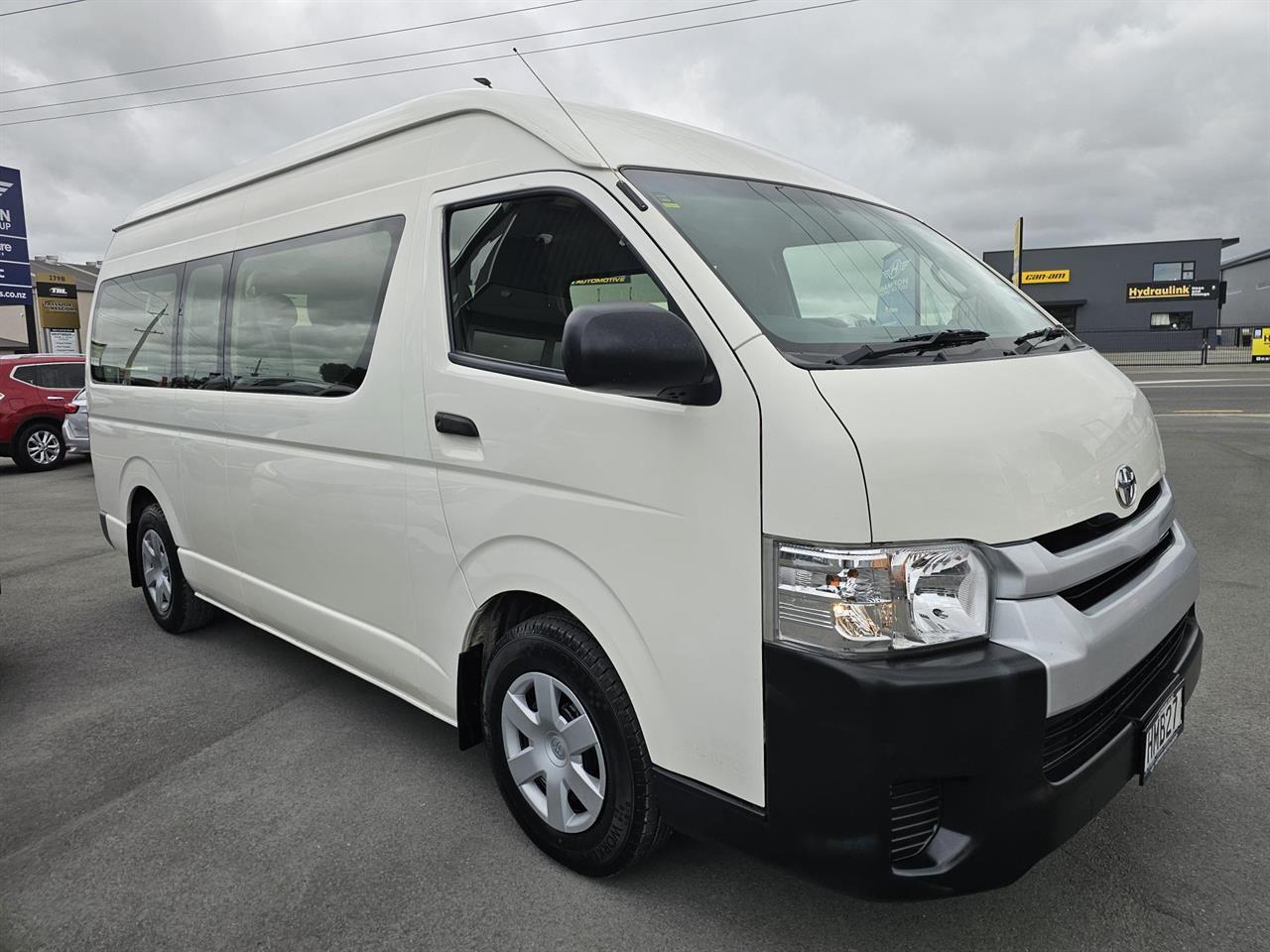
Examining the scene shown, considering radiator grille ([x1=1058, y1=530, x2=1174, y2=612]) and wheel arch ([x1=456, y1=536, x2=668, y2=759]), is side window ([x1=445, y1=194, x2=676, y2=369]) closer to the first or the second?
wheel arch ([x1=456, y1=536, x2=668, y2=759])

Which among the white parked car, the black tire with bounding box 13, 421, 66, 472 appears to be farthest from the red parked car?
the white parked car

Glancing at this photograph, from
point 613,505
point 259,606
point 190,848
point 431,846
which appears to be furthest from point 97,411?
point 613,505

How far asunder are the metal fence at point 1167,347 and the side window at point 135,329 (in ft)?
113

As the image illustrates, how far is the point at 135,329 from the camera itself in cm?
482

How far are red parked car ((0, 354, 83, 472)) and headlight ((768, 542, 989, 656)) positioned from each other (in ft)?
48.0

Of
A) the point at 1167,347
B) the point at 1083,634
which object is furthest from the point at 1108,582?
the point at 1167,347

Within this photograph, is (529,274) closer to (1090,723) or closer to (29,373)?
(1090,723)

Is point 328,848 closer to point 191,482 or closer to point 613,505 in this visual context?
point 613,505

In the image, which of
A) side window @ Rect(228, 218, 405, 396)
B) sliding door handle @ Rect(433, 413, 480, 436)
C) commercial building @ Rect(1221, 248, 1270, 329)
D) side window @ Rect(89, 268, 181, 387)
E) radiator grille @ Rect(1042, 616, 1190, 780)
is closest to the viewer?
radiator grille @ Rect(1042, 616, 1190, 780)

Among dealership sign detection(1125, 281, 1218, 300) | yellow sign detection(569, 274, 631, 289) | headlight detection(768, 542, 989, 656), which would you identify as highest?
dealership sign detection(1125, 281, 1218, 300)

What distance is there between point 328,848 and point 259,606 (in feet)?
4.88

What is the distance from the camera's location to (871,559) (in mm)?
1808

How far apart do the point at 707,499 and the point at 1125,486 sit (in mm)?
1135

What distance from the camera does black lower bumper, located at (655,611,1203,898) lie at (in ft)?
5.82
